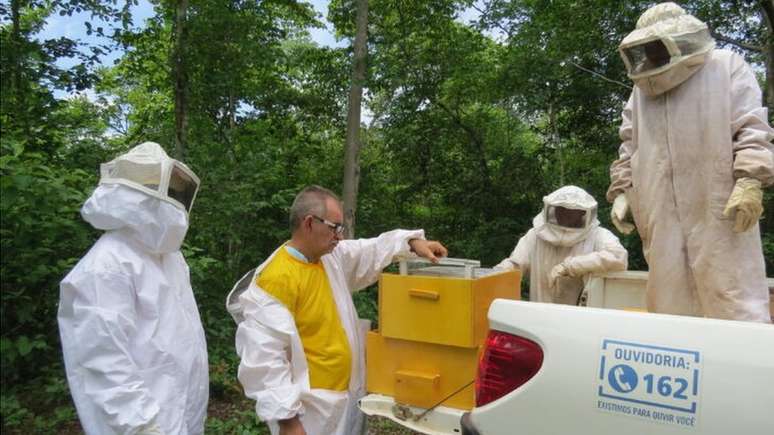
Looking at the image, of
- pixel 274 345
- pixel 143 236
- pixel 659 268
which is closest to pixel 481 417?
pixel 274 345

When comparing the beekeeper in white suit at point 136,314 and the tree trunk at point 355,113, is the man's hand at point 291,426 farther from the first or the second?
the tree trunk at point 355,113

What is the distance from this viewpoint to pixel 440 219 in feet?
40.2

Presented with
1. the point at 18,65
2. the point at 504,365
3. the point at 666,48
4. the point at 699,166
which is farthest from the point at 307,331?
the point at 18,65

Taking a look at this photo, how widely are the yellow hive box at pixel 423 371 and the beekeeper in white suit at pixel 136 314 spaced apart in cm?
78

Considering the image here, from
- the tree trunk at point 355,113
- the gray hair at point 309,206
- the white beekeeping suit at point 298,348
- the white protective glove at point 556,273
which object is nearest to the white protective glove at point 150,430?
the white beekeeping suit at point 298,348

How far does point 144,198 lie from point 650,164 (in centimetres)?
215

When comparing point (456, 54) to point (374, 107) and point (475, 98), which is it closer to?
point (475, 98)

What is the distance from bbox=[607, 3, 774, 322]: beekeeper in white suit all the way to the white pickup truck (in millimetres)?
1016

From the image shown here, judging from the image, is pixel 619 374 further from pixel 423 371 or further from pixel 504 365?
pixel 423 371

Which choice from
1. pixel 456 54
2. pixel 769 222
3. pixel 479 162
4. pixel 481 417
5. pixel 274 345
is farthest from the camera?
pixel 479 162

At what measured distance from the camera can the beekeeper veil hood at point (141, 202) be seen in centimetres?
222

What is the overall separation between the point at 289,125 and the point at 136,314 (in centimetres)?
954

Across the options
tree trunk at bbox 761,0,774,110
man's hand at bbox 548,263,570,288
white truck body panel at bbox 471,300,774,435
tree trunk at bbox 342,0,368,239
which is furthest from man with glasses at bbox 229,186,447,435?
tree trunk at bbox 761,0,774,110

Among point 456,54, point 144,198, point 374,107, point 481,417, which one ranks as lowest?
point 481,417
